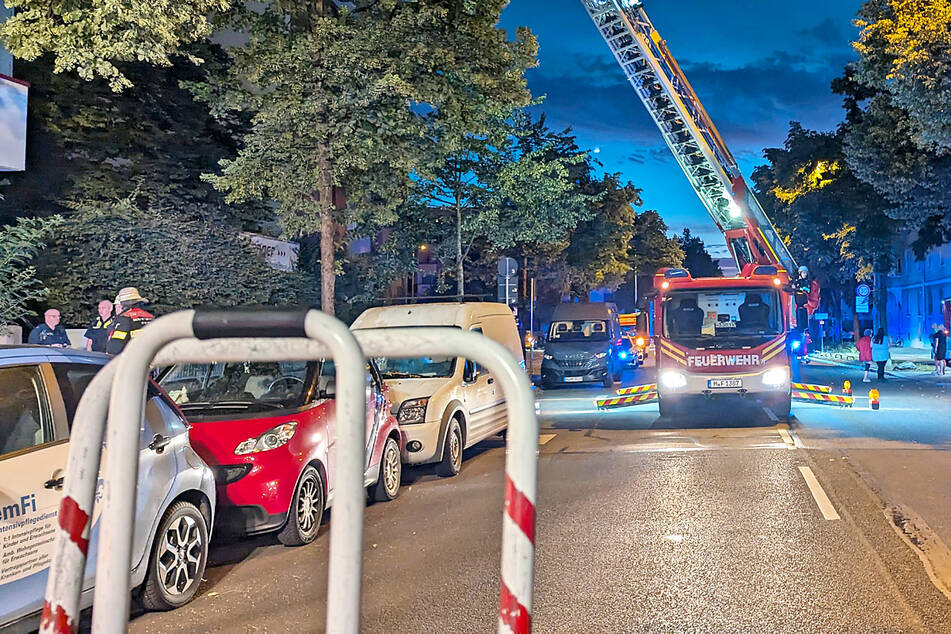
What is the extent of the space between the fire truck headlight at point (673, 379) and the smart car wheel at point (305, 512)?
8.68 meters

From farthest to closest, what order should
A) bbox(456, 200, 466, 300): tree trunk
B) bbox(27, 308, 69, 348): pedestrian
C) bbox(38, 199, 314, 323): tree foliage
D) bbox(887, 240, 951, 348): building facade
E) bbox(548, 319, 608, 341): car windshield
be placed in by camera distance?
bbox(887, 240, 951, 348): building facade → bbox(456, 200, 466, 300): tree trunk → bbox(548, 319, 608, 341): car windshield → bbox(38, 199, 314, 323): tree foliage → bbox(27, 308, 69, 348): pedestrian

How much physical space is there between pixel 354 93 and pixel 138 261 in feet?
20.8

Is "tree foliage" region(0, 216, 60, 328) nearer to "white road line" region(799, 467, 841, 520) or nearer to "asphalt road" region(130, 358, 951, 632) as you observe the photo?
"asphalt road" region(130, 358, 951, 632)

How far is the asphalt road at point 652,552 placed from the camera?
533 cm

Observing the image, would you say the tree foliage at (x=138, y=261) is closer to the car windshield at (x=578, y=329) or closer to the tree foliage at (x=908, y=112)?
the car windshield at (x=578, y=329)

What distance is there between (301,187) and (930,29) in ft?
49.4

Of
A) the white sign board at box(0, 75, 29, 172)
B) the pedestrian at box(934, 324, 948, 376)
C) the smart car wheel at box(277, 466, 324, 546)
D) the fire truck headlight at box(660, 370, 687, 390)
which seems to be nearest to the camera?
A: the smart car wheel at box(277, 466, 324, 546)

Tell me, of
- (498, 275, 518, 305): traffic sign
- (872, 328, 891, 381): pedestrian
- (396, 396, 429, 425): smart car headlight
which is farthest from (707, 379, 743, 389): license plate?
(872, 328, 891, 381): pedestrian

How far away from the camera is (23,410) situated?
4.84 m

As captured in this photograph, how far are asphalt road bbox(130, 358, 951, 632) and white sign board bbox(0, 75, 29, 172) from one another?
1224cm

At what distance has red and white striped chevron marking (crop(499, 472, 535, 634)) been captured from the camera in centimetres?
255

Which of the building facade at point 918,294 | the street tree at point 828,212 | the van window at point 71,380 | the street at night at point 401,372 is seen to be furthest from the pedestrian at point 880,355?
the van window at point 71,380

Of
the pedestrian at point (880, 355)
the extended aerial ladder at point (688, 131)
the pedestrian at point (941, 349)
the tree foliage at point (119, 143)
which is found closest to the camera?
the tree foliage at point (119, 143)

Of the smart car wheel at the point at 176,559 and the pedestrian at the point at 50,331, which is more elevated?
the pedestrian at the point at 50,331
